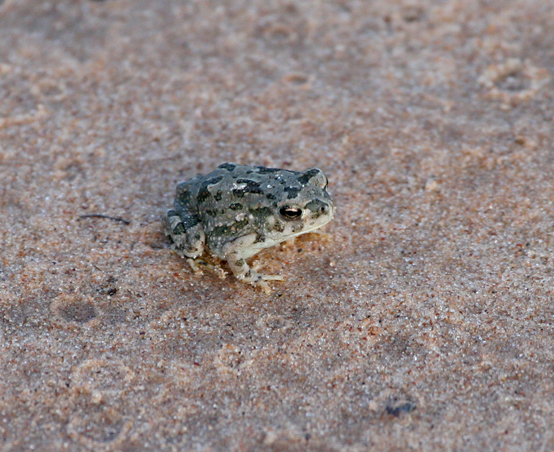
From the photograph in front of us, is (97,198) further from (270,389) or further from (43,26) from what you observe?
(43,26)

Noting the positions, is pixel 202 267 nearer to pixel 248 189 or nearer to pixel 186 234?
→ pixel 186 234

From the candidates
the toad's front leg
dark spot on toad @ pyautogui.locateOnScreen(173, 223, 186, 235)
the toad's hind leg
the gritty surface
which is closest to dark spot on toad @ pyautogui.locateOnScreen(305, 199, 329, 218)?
the gritty surface

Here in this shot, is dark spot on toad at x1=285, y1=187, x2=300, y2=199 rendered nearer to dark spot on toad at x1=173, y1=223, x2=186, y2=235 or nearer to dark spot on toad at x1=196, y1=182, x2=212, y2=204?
dark spot on toad at x1=196, y1=182, x2=212, y2=204

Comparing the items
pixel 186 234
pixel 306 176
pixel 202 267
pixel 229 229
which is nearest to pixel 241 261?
pixel 229 229

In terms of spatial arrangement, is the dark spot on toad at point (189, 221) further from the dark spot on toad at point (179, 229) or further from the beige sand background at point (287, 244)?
the beige sand background at point (287, 244)

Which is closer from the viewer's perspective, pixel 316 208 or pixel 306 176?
pixel 316 208

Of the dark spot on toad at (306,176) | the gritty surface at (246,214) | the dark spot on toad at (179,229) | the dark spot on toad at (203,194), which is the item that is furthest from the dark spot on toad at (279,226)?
the dark spot on toad at (179,229)

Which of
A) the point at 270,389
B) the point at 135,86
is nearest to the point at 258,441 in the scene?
the point at 270,389
